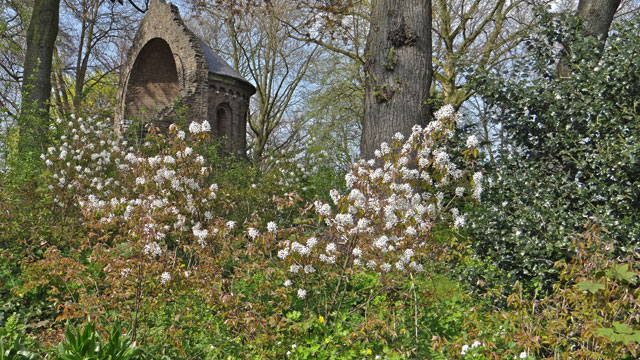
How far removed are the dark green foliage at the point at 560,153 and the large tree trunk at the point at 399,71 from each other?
1.85 m

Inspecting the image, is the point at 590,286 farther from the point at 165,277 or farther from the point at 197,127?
the point at 197,127

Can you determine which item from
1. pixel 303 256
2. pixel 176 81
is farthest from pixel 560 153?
pixel 176 81

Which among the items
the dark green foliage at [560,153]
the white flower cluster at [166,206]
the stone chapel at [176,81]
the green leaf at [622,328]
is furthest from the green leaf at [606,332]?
the stone chapel at [176,81]

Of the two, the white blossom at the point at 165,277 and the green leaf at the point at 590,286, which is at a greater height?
the green leaf at the point at 590,286

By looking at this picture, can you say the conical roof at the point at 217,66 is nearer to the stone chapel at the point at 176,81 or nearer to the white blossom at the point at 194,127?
the stone chapel at the point at 176,81

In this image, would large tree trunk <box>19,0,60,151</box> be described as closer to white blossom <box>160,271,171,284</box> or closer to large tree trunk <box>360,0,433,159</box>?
large tree trunk <box>360,0,433,159</box>

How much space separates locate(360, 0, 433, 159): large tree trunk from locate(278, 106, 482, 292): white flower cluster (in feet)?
7.73

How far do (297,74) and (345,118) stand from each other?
7523mm

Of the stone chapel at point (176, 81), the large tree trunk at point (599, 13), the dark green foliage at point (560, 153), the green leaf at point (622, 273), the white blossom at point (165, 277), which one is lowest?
the white blossom at point (165, 277)

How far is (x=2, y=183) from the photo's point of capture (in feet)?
27.5

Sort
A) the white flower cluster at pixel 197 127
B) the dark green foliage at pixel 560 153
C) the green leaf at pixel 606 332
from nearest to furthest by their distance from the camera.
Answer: the green leaf at pixel 606 332, the dark green foliage at pixel 560 153, the white flower cluster at pixel 197 127

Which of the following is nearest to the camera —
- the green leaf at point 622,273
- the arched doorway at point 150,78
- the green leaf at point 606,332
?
the green leaf at point 606,332

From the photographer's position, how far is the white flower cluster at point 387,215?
13.2 ft

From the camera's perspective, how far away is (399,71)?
271 inches
